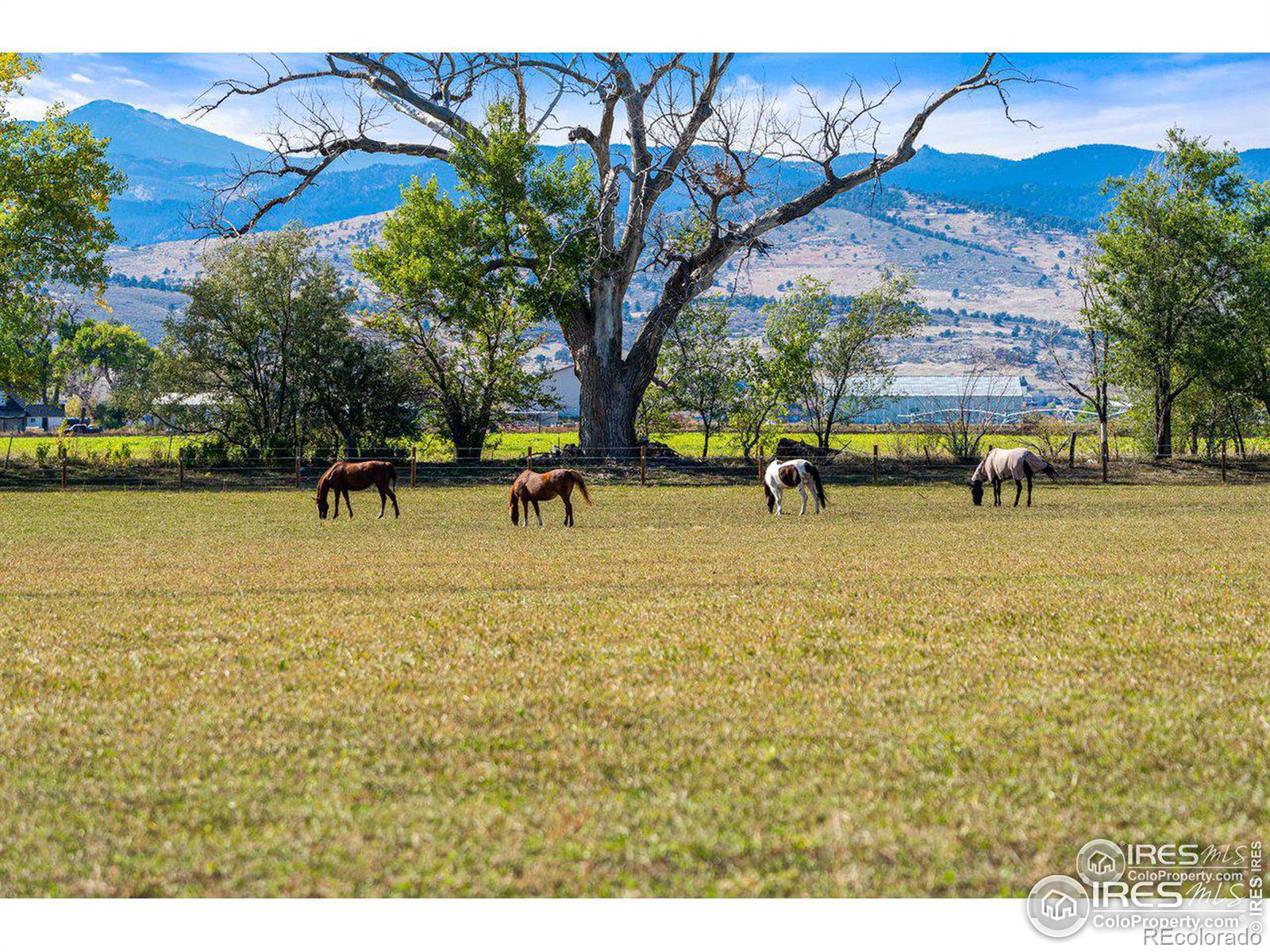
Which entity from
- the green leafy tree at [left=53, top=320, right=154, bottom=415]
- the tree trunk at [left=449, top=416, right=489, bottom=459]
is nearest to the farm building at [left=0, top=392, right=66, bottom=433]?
the green leafy tree at [left=53, top=320, right=154, bottom=415]

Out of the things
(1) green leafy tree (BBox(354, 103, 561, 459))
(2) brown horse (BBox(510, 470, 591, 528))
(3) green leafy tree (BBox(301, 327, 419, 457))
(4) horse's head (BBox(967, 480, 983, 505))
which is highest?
(1) green leafy tree (BBox(354, 103, 561, 459))

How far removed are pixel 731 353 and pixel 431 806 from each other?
133 ft

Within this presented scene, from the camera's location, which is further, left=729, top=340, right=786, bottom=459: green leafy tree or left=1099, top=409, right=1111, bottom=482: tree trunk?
left=729, top=340, right=786, bottom=459: green leafy tree

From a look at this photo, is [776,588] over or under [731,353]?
under

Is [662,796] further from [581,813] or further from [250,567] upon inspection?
[250,567]

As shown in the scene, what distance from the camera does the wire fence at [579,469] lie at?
112ft

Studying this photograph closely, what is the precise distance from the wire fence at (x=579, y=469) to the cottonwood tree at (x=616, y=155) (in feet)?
5.84

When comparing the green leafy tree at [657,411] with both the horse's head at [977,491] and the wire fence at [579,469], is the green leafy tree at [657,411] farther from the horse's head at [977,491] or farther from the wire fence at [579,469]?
the horse's head at [977,491]

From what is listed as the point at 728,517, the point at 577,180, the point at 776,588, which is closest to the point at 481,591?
the point at 776,588

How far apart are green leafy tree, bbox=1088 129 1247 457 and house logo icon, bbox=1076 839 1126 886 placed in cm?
3835

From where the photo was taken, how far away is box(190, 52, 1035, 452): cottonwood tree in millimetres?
32375
